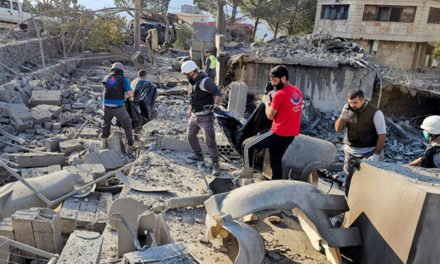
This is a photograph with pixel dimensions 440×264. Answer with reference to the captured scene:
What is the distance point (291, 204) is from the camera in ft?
10.3

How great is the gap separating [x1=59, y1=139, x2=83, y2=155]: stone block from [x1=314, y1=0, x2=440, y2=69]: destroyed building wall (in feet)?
→ 84.8

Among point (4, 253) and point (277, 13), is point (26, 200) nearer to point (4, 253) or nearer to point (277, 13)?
point (4, 253)

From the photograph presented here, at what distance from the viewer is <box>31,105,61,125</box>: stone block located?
8.27 metres

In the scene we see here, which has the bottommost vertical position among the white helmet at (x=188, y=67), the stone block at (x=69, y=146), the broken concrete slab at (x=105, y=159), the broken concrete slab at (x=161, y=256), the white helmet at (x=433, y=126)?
the stone block at (x=69, y=146)

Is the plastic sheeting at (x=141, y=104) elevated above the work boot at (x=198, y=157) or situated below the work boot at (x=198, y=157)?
above

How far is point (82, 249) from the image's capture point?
2957 mm

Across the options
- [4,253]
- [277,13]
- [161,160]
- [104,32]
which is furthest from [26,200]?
[277,13]

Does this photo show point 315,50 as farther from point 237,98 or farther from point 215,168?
Answer: point 215,168

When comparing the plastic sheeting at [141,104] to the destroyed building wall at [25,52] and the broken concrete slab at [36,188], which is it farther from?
the destroyed building wall at [25,52]

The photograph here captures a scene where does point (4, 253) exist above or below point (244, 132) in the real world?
below

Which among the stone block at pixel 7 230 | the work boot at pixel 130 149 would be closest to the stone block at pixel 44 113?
the work boot at pixel 130 149

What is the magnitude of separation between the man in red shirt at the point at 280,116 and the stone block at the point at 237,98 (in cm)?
506

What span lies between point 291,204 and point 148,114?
15.2 feet

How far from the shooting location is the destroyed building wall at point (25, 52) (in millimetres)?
11672
